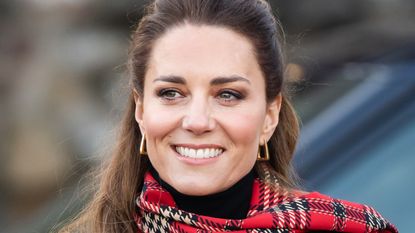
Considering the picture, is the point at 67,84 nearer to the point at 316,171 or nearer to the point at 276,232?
Answer: the point at 316,171

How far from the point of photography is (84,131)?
23.2 ft

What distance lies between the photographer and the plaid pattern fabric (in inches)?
115

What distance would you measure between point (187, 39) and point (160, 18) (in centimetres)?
17

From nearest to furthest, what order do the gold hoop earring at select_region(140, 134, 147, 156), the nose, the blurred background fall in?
the nose < the gold hoop earring at select_region(140, 134, 147, 156) < the blurred background

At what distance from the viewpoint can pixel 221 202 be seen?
2934mm

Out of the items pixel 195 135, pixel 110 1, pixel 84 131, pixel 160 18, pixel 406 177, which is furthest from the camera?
pixel 110 1

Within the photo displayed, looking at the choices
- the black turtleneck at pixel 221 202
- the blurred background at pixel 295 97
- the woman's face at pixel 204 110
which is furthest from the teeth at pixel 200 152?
the blurred background at pixel 295 97

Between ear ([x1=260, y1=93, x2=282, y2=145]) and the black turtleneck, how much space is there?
12 centimetres

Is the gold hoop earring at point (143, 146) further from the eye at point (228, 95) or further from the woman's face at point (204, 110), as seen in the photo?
the eye at point (228, 95)

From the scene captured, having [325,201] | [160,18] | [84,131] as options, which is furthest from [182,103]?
[84,131]

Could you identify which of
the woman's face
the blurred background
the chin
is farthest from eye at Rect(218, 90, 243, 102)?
the blurred background

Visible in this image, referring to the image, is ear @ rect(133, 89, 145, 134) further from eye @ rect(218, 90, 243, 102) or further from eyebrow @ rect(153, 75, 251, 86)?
eye @ rect(218, 90, 243, 102)

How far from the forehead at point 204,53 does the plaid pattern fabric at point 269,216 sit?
357 mm

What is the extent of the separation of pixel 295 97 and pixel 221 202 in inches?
72.4
